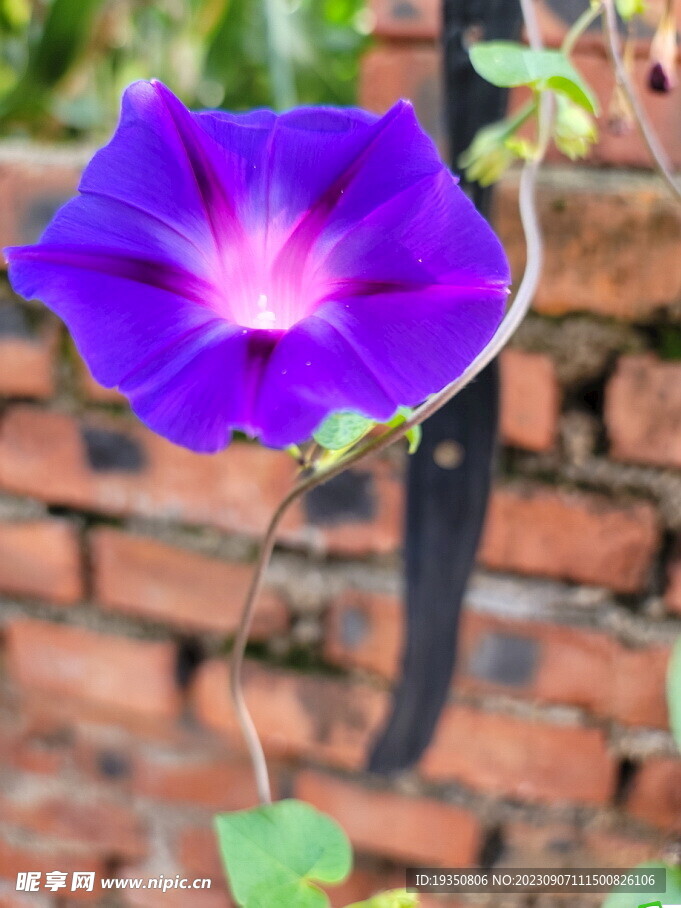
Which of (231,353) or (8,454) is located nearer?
(231,353)

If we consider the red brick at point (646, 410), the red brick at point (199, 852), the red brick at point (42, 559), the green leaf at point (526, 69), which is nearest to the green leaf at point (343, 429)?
the green leaf at point (526, 69)

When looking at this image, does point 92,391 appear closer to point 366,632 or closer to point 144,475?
point 144,475

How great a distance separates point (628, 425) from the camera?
0.43 meters

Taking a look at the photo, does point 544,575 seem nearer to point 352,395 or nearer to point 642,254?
point 642,254

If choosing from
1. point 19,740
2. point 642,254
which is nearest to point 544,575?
point 642,254

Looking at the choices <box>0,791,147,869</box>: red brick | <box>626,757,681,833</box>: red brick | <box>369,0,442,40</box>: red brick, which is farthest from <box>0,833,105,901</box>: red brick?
<box>369,0,442,40</box>: red brick

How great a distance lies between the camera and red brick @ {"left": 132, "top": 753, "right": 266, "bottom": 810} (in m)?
0.58

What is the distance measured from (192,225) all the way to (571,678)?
36 cm

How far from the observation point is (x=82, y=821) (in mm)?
634

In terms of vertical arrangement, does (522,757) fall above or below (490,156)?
below

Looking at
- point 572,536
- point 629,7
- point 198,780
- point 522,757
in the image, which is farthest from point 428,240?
point 198,780

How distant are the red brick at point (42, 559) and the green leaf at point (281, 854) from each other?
0.28 m

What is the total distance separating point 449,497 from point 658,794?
0.24m

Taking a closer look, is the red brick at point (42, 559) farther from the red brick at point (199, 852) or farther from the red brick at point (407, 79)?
the red brick at point (407, 79)
